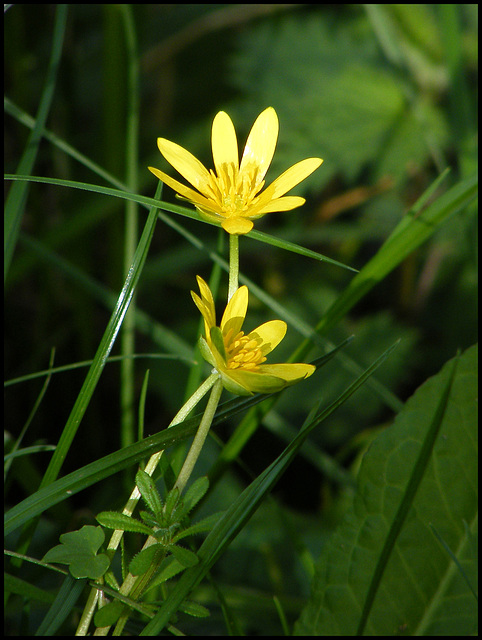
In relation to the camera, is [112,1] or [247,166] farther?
[112,1]

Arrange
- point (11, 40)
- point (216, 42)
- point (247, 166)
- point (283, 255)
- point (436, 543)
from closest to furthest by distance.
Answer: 1. point (247, 166)
2. point (436, 543)
3. point (11, 40)
4. point (283, 255)
5. point (216, 42)

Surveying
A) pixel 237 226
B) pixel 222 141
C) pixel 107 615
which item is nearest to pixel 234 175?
pixel 222 141

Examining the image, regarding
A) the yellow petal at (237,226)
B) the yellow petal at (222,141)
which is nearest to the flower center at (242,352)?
the yellow petal at (237,226)

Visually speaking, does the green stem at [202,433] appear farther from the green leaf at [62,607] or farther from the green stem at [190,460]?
the green leaf at [62,607]

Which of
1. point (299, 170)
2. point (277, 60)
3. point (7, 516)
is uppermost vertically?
point (277, 60)

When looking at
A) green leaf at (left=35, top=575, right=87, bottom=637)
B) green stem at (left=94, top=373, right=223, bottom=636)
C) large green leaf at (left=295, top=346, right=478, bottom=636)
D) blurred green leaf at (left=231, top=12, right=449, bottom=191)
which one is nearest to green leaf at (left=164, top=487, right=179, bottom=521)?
green stem at (left=94, top=373, right=223, bottom=636)

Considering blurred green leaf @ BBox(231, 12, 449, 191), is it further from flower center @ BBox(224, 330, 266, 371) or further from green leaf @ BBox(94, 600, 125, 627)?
green leaf @ BBox(94, 600, 125, 627)

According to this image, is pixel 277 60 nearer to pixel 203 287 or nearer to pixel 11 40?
pixel 11 40

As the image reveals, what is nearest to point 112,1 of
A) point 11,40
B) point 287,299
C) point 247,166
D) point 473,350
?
point 11,40
